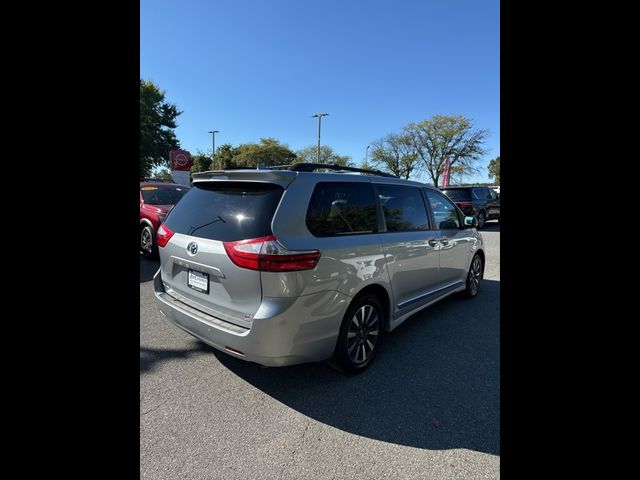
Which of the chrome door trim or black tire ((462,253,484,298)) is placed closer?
the chrome door trim

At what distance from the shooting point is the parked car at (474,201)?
571 inches

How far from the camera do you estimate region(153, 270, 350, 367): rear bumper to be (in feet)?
7.56

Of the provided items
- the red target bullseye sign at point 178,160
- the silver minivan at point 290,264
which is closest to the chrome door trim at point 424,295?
the silver minivan at point 290,264

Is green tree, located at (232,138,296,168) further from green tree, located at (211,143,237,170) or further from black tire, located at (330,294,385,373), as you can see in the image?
black tire, located at (330,294,385,373)

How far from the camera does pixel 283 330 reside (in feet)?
7.63

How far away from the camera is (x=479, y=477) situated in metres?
1.94

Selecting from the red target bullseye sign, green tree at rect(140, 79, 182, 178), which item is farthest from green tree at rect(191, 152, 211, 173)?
the red target bullseye sign

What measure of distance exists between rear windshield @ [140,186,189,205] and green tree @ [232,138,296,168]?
43841 millimetres

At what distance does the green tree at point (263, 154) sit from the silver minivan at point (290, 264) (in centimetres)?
4949

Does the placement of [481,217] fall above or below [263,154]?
below

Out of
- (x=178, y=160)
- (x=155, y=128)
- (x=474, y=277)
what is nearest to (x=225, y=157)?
(x=155, y=128)

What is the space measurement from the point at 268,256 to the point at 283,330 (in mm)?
535

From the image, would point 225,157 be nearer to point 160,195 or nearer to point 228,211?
point 160,195
